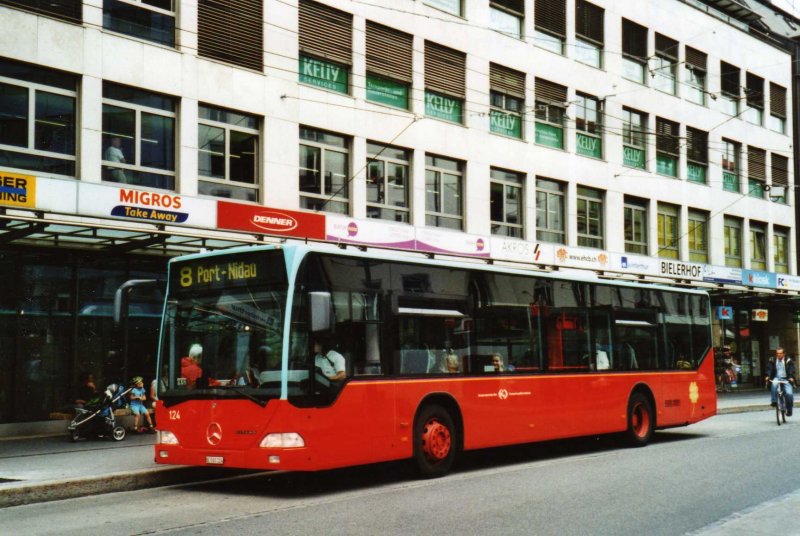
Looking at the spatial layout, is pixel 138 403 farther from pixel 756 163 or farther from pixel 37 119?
pixel 756 163

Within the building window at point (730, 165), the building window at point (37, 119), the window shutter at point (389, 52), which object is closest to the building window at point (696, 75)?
the building window at point (730, 165)

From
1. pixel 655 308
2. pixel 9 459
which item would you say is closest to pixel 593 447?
pixel 655 308

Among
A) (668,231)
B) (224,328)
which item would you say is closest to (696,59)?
(668,231)

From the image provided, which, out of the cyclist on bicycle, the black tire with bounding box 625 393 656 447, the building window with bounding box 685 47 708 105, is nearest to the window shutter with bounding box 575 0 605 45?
the building window with bounding box 685 47 708 105

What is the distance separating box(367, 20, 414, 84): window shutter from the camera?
2308 centimetres

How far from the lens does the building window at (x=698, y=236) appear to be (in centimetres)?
3506

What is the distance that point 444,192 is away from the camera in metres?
25.2

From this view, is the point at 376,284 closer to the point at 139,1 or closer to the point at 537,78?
the point at 139,1

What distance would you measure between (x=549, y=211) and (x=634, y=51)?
7778 millimetres

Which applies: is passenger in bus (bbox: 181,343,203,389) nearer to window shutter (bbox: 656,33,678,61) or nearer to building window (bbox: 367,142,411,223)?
building window (bbox: 367,142,411,223)

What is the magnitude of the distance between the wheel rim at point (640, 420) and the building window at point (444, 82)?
35.7 ft

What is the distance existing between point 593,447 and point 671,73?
21790 mm

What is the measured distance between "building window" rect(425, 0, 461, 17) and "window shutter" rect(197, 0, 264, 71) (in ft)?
20.0

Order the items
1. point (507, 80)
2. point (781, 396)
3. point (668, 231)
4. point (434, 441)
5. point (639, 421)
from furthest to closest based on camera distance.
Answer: point (668, 231) → point (507, 80) → point (781, 396) → point (639, 421) → point (434, 441)
